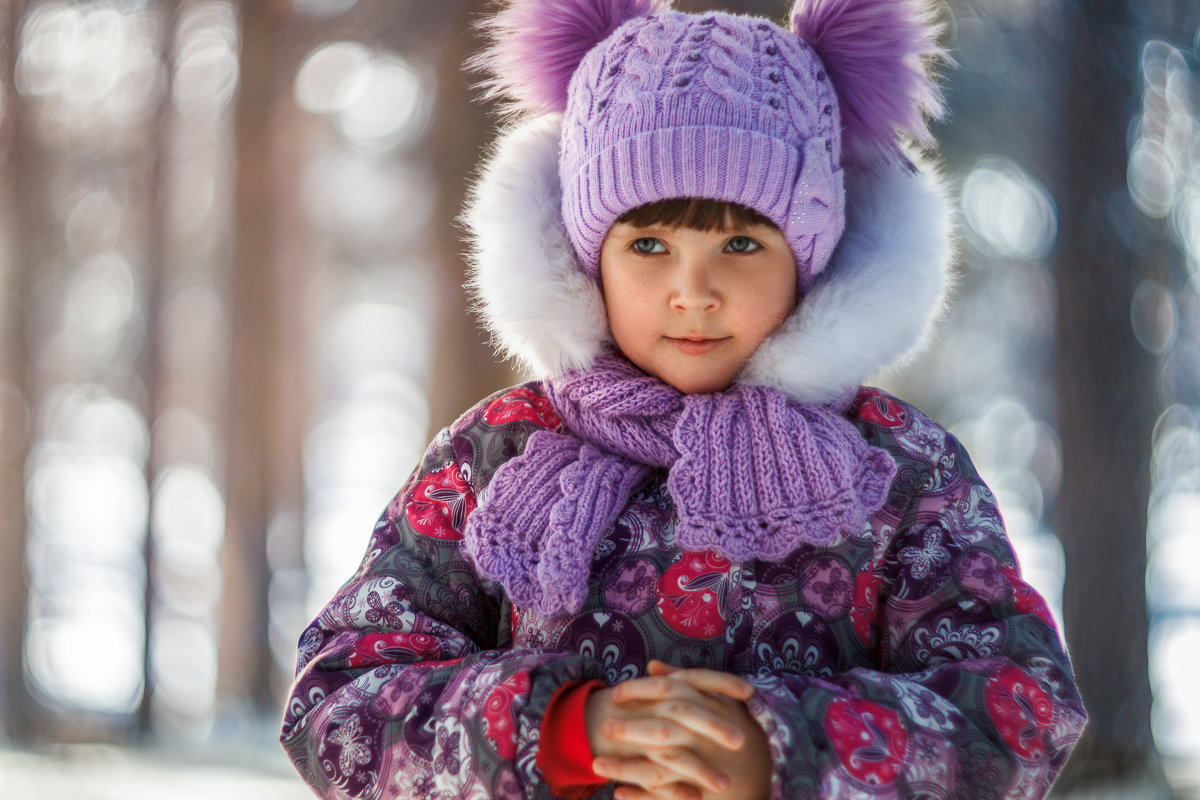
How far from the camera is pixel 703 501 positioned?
108cm

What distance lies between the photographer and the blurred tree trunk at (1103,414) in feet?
9.03

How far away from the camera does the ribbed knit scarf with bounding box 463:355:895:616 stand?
1066mm

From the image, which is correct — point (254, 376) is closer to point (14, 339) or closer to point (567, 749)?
point (14, 339)

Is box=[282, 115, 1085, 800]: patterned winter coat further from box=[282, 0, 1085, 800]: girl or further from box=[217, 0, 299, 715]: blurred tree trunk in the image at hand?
box=[217, 0, 299, 715]: blurred tree trunk

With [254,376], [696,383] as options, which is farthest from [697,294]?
[254,376]

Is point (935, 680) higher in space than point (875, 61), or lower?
lower

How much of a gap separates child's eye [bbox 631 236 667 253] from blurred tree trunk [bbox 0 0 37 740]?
3939 millimetres

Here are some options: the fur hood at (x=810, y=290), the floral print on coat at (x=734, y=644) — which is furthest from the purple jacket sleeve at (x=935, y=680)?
the fur hood at (x=810, y=290)

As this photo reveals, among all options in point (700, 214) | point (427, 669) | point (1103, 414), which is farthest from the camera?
point (1103, 414)

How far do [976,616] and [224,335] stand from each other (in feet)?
11.8

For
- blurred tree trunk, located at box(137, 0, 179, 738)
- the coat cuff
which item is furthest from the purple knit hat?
blurred tree trunk, located at box(137, 0, 179, 738)

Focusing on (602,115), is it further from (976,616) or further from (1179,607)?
(1179,607)

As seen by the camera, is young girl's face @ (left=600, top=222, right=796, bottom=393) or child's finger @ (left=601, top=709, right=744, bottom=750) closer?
child's finger @ (left=601, top=709, right=744, bottom=750)

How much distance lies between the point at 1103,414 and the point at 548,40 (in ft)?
6.98
